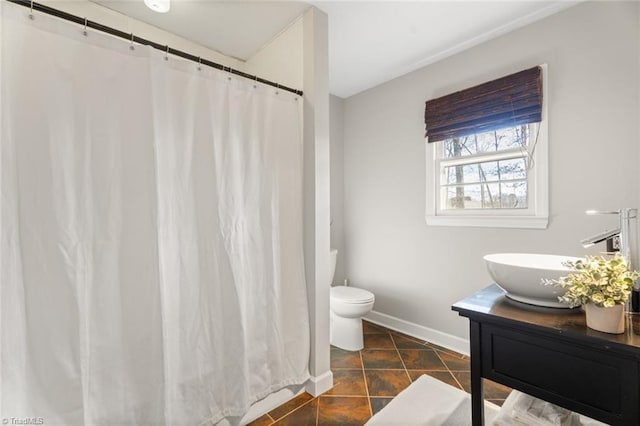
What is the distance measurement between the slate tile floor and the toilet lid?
439mm

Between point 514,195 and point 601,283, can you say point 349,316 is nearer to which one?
point 514,195

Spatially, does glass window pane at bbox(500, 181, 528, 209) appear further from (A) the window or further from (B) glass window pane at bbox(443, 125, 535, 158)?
(B) glass window pane at bbox(443, 125, 535, 158)

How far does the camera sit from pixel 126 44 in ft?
3.92

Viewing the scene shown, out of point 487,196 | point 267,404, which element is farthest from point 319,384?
point 487,196

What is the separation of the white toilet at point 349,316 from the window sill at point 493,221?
859mm

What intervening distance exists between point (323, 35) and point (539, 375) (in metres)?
2.02

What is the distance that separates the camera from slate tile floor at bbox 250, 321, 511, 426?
1.60m

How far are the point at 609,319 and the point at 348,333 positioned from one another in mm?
1768

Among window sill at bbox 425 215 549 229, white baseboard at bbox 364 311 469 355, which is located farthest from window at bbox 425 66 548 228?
white baseboard at bbox 364 311 469 355

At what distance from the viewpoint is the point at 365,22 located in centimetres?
192

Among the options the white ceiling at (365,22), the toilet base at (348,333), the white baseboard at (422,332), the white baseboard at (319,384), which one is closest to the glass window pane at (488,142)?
the white ceiling at (365,22)

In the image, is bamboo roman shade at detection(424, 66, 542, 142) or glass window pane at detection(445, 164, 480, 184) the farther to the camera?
glass window pane at detection(445, 164, 480, 184)

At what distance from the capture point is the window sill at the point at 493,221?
188cm

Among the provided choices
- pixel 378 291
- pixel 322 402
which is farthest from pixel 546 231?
pixel 322 402
